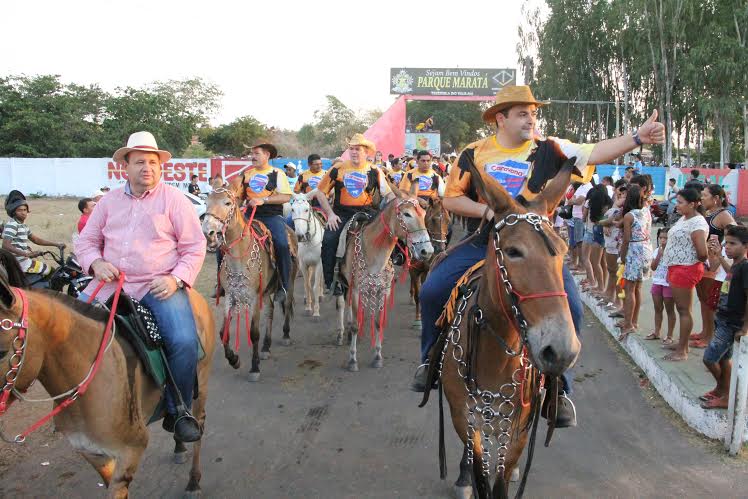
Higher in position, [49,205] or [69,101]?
[69,101]

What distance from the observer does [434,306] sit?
3.71m

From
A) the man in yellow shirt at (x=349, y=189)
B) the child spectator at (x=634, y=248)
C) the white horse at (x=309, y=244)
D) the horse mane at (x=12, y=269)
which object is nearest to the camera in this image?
the horse mane at (x=12, y=269)

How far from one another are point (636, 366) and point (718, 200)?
2284mm

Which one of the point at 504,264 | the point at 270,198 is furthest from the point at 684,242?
the point at 270,198

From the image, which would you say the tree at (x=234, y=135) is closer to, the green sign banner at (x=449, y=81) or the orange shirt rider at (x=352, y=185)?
the green sign banner at (x=449, y=81)

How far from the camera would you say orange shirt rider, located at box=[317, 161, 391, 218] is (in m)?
8.46

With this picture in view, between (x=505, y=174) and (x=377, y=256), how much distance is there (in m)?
4.09

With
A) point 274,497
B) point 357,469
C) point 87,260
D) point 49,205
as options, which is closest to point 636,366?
point 357,469

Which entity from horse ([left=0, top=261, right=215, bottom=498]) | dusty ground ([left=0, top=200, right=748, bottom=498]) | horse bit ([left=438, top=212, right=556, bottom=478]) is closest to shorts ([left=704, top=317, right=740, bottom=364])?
dusty ground ([left=0, top=200, right=748, bottom=498])

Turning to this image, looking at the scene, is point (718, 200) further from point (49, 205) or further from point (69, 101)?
point (69, 101)

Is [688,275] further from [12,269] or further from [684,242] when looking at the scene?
[12,269]

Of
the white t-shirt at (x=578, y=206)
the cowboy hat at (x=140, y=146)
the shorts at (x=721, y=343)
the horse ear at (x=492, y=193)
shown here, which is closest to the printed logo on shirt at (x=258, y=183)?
the cowboy hat at (x=140, y=146)

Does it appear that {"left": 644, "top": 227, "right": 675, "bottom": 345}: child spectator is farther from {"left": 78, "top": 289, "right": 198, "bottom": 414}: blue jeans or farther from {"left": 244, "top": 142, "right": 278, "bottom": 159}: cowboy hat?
{"left": 78, "top": 289, "right": 198, "bottom": 414}: blue jeans

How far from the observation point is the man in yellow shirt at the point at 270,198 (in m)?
7.57
